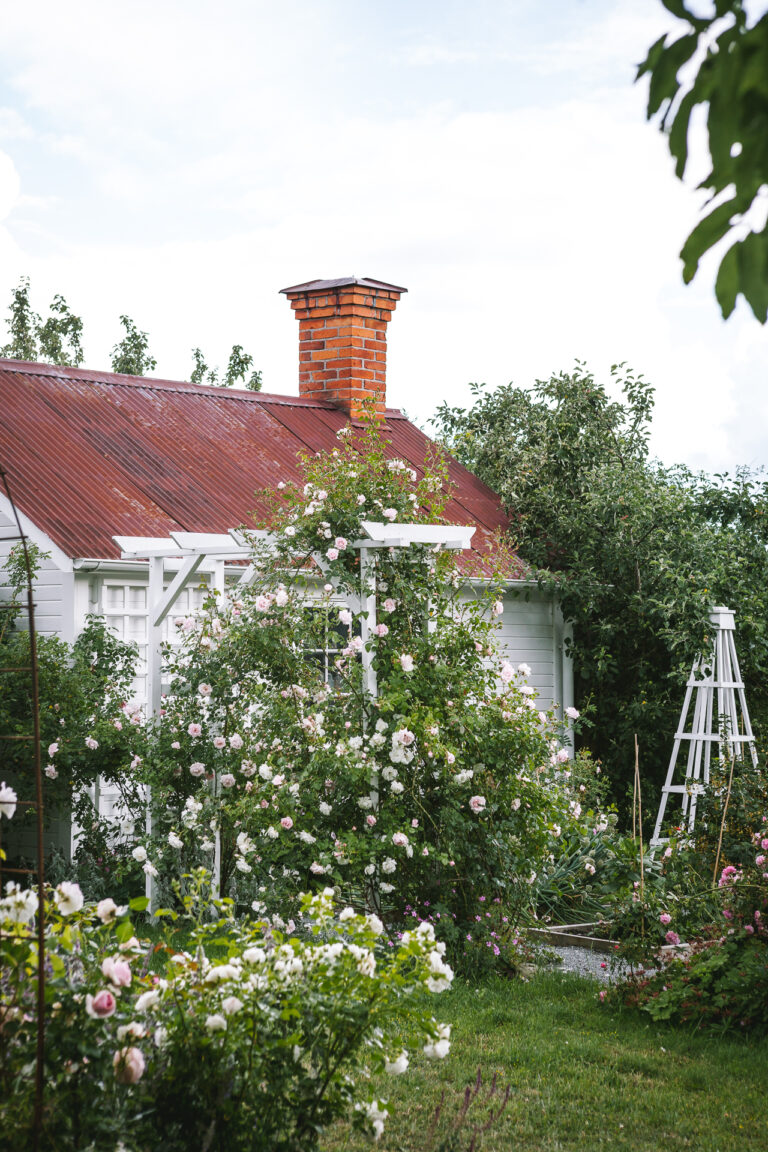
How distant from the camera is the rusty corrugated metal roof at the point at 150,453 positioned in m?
9.78

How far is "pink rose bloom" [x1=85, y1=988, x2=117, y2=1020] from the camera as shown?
9.53 ft

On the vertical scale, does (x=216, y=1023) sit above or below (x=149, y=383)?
below

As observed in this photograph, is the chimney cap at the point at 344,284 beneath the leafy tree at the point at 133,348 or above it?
beneath

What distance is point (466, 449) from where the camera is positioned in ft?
48.9

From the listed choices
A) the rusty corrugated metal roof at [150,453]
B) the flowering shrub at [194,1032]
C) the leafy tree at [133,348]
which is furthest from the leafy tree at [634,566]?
the leafy tree at [133,348]

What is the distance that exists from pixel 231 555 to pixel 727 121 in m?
5.98

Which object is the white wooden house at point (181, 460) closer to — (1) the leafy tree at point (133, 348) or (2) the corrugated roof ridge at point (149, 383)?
(2) the corrugated roof ridge at point (149, 383)

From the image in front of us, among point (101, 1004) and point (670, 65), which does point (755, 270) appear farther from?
point (101, 1004)

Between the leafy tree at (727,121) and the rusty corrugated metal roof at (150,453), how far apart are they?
268 inches

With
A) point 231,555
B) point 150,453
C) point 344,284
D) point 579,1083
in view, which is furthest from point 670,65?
point 344,284

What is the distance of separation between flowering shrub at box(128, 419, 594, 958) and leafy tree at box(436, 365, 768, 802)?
3452 mm

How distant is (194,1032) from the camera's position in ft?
10.6

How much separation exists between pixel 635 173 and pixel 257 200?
20.3 m

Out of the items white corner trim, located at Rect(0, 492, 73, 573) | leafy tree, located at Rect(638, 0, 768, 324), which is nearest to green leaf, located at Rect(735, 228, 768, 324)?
leafy tree, located at Rect(638, 0, 768, 324)
